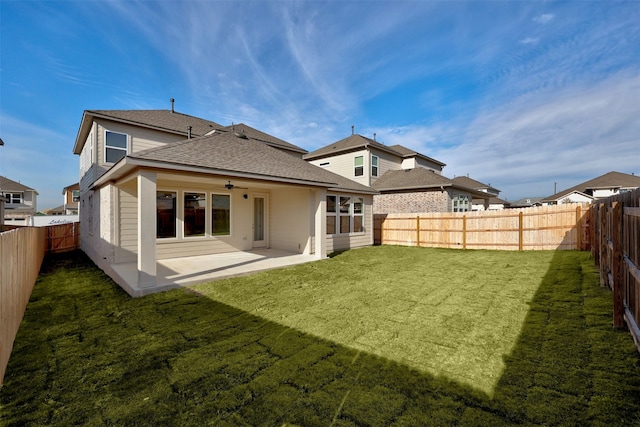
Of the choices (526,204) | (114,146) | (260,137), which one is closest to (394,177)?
(260,137)

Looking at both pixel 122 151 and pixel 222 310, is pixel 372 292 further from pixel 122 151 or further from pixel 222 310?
pixel 122 151

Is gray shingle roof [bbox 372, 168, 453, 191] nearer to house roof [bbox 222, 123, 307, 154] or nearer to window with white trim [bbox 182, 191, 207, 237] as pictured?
house roof [bbox 222, 123, 307, 154]

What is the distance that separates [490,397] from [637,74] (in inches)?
525

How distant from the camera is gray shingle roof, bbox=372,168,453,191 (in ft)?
50.6

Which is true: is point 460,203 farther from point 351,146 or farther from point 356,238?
point 356,238

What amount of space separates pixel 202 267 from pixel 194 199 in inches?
120

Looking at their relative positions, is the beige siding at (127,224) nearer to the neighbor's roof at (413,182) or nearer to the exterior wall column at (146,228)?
the exterior wall column at (146,228)

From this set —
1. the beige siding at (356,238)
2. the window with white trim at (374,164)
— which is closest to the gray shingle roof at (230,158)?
the beige siding at (356,238)

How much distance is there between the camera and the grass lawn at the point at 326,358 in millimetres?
2252

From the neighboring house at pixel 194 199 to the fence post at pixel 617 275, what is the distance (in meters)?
6.86

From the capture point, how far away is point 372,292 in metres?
5.80

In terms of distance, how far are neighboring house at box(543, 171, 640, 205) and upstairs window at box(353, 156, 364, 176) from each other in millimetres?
30385

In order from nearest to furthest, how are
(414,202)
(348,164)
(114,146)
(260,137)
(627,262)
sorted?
(627,262) → (114,146) → (260,137) → (414,202) → (348,164)

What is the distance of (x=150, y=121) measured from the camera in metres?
11.0
